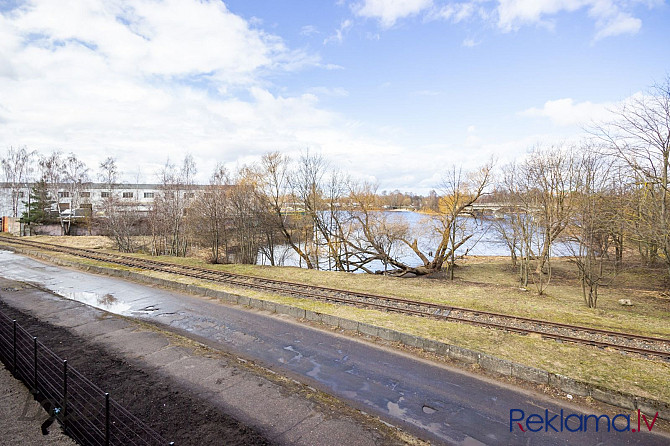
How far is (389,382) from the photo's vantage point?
6750 mm

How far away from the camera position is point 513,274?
2484cm

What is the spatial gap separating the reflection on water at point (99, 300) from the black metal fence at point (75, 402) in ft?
15.4

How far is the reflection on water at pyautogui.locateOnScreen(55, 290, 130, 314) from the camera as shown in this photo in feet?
39.3

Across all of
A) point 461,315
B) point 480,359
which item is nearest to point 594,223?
point 461,315

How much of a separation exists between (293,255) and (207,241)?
817 cm

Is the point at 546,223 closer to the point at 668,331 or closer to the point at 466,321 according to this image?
the point at 668,331

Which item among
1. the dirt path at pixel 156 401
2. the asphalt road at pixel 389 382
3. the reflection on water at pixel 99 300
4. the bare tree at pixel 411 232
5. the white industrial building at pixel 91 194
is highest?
the white industrial building at pixel 91 194

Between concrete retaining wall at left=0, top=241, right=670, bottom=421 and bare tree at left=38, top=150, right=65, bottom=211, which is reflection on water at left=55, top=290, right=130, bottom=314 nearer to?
concrete retaining wall at left=0, top=241, right=670, bottom=421

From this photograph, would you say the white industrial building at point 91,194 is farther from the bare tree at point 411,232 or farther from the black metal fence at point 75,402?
the black metal fence at point 75,402

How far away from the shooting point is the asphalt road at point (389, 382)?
5.14 meters

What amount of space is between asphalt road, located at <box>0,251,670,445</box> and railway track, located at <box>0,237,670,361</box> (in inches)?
113

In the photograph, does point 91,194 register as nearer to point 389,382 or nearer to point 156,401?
point 156,401

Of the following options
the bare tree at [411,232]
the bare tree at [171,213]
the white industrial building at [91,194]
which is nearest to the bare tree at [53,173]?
the white industrial building at [91,194]

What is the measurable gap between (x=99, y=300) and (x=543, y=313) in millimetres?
16252
